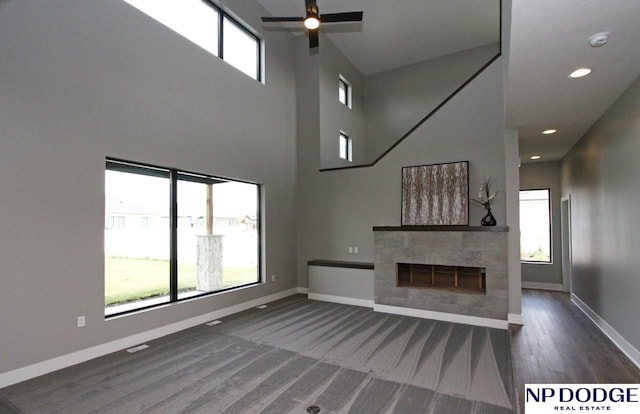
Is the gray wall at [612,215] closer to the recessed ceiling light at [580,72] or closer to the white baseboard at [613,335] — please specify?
the white baseboard at [613,335]

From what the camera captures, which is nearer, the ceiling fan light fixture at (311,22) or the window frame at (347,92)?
the ceiling fan light fixture at (311,22)

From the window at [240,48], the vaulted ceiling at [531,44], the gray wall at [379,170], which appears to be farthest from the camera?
the window at [240,48]

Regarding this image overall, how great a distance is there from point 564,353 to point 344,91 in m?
7.05

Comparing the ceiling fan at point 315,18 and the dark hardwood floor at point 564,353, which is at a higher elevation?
the ceiling fan at point 315,18

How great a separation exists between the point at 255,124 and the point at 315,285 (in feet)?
10.8

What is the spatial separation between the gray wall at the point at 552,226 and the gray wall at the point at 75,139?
661cm

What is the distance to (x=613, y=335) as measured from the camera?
12.5 ft

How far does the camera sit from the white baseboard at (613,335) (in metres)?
3.23

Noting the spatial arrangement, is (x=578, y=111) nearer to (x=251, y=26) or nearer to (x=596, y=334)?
(x=596, y=334)

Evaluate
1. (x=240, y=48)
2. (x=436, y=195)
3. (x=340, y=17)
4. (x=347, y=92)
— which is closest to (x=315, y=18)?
(x=340, y=17)

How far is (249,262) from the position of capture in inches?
237

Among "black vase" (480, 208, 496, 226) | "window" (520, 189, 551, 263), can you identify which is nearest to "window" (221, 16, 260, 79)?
"black vase" (480, 208, 496, 226)

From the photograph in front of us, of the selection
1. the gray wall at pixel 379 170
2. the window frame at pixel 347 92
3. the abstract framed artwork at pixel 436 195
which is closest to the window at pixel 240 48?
the gray wall at pixel 379 170

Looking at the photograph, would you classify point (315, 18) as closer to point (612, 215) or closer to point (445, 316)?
point (612, 215)
